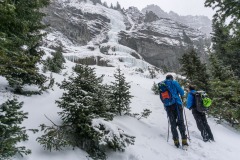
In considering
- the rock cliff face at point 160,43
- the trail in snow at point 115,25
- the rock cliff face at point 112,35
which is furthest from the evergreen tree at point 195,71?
the trail in snow at point 115,25

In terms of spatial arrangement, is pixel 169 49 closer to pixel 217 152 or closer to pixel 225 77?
pixel 225 77

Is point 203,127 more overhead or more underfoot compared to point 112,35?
more underfoot

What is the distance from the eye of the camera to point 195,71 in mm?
16234

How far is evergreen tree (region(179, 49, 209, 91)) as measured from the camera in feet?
51.5

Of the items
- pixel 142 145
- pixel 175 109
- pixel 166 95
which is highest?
pixel 166 95

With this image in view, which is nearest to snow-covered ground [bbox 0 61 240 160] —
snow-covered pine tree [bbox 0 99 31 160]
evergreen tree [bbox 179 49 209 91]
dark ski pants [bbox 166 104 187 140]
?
snow-covered pine tree [bbox 0 99 31 160]

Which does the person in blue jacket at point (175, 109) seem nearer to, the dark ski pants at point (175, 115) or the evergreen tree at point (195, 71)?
the dark ski pants at point (175, 115)

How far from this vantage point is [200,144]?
701 centimetres

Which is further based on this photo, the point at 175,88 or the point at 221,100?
the point at 221,100

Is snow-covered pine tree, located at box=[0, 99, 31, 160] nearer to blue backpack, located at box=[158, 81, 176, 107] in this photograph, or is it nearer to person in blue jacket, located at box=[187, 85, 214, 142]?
blue backpack, located at box=[158, 81, 176, 107]

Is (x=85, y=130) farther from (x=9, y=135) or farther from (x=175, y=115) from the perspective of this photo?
(x=175, y=115)

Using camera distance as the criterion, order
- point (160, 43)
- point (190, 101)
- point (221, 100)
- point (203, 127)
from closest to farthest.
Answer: point (203, 127), point (190, 101), point (221, 100), point (160, 43)

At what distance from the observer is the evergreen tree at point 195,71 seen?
618 inches

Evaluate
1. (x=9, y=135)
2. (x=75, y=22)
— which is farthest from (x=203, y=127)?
(x=75, y=22)
